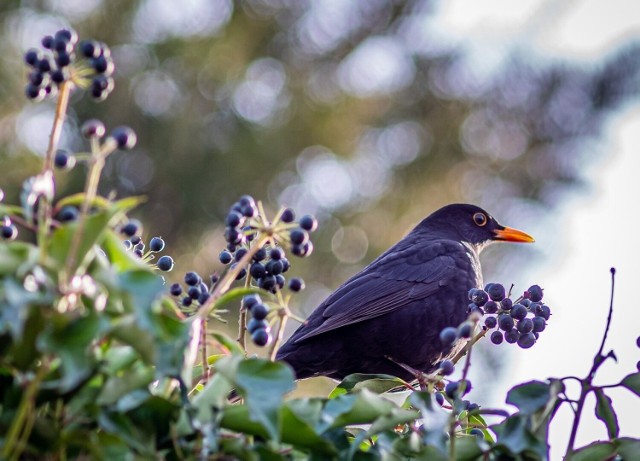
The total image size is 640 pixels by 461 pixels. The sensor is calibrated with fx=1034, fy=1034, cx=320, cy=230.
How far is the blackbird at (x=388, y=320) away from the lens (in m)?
3.79

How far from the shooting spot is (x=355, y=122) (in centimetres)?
1078

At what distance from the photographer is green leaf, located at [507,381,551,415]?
168 centimetres

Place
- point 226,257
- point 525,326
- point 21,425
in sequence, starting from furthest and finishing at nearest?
point 525,326 < point 226,257 < point 21,425

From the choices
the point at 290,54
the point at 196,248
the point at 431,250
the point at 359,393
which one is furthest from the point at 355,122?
the point at 359,393

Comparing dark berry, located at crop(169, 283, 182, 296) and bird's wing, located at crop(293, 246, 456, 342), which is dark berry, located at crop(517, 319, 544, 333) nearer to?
dark berry, located at crop(169, 283, 182, 296)

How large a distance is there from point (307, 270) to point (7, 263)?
853 cm

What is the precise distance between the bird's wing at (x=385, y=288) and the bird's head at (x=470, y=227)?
0.61 metres

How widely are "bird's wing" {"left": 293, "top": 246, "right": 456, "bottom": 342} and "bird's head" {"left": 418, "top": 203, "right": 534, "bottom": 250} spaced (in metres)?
0.61

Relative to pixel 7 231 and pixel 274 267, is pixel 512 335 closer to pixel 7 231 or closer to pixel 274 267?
pixel 274 267

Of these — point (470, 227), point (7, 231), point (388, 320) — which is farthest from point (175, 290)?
point (470, 227)

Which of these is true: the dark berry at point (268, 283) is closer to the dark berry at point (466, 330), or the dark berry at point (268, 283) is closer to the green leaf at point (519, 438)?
the dark berry at point (466, 330)

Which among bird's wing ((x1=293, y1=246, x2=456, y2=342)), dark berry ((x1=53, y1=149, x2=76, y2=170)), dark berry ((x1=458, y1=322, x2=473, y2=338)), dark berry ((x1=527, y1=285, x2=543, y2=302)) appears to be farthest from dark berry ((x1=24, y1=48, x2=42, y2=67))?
bird's wing ((x1=293, y1=246, x2=456, y2=342))

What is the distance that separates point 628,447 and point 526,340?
28.7 inches

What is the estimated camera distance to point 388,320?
3.95 metres
